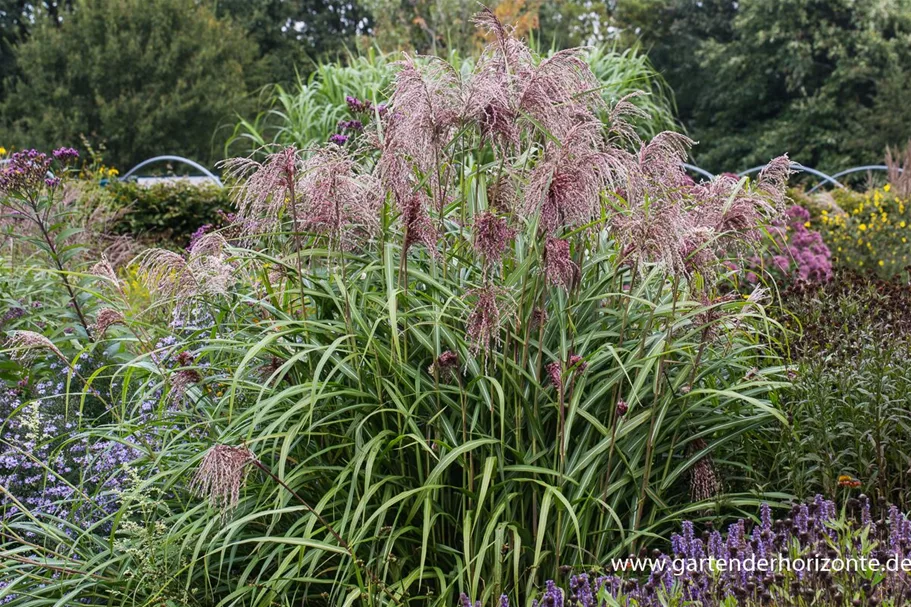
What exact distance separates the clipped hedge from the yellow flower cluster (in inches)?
246

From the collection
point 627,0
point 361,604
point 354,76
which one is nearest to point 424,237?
point 361,604

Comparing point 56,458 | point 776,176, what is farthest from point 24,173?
point 776,176

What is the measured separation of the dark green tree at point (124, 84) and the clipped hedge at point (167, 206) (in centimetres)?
1320

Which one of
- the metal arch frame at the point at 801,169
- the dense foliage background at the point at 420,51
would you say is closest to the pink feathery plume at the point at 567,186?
the metal arch frame at the point at 801,169

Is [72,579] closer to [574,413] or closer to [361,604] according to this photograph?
[361,604]

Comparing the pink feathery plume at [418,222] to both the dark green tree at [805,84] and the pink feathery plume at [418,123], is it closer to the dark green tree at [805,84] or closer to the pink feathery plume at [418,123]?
the pink feathery plume at [418,123]

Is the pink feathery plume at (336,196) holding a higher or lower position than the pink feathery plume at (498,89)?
lower

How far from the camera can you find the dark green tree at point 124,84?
76.5ft

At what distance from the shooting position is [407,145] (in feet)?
10.2

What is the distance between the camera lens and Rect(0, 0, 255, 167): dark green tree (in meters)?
23.3

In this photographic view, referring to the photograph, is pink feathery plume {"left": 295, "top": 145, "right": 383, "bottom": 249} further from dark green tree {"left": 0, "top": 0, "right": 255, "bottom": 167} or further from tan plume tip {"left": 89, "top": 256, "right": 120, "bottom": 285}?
dark green tree {"left": 0, "top": 0, "right": 255, "bottom": 167}

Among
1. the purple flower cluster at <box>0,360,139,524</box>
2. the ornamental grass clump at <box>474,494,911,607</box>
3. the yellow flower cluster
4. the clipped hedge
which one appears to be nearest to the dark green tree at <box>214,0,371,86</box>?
the clipped hedge

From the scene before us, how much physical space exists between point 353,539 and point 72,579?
97 cm

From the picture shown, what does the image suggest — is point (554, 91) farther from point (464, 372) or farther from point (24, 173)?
point (24, 173)
